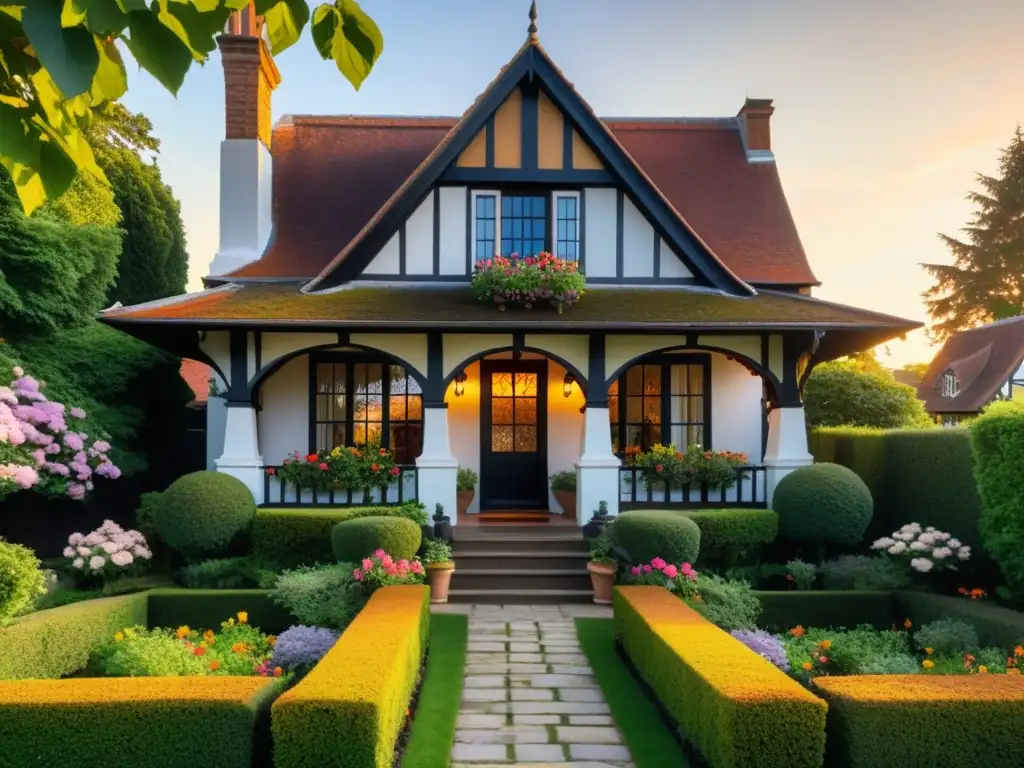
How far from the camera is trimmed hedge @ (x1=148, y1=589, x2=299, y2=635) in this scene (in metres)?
10.1

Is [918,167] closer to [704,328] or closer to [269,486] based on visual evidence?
[704,328]

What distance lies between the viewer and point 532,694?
762cm

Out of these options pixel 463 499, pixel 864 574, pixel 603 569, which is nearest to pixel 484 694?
pixel 603 569

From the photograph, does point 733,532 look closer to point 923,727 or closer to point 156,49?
point 923,727

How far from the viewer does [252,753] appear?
541cm

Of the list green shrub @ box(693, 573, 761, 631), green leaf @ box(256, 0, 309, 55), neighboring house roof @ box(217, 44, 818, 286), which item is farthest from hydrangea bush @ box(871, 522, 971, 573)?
green leaf @ box(256, 0, 309, 55)

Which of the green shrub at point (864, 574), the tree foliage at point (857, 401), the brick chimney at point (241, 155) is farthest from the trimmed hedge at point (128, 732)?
the tree foliage at point (857, 401)

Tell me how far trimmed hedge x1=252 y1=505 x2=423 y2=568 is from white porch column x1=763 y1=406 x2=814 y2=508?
638cm

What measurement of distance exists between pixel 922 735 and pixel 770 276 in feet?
36.4

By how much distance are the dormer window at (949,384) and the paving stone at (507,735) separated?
109ft

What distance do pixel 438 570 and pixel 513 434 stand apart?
4747mm

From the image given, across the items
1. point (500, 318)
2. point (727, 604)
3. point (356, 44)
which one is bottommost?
point (727, 604)

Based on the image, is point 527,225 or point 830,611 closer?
point 830,611

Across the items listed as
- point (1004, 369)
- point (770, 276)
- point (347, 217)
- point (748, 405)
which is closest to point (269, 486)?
point (347, 217)
